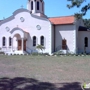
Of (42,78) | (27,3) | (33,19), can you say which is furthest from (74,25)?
(42,78)

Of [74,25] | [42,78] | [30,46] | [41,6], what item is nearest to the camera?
[42,78]

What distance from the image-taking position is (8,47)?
119 ft

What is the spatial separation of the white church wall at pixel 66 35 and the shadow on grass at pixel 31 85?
2451 centimetres

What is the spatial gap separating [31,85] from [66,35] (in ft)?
84.3

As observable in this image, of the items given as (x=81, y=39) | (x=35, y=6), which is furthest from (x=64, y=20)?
(x=35, y=6)

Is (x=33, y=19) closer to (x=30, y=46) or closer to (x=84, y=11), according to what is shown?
(x=30, y=46)

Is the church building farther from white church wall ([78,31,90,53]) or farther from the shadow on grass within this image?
the shadow on grass

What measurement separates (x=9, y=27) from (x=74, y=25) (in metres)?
13.8

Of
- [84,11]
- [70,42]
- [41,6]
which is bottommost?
[70,42]

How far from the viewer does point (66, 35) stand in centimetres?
3334

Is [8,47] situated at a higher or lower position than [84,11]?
lower

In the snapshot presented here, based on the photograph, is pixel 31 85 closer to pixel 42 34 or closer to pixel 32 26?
pixel 42 34

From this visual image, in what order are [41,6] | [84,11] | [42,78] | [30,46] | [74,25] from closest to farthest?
[42,78], [84,11], [74,25], [30,46], [41,6]

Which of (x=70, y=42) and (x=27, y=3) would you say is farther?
(x=27, y=3)
